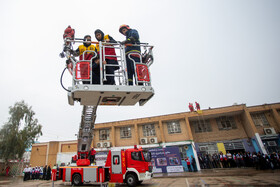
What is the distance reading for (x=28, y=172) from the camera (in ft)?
58.9

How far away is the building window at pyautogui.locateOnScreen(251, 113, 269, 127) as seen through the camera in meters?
21.2

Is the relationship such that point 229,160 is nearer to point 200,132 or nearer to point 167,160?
point 200,132

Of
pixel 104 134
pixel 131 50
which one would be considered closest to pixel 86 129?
pixel 131 50

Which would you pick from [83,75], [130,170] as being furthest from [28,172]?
[83,75]

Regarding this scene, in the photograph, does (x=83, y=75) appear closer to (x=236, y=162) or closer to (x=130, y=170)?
(x=130, y=170)

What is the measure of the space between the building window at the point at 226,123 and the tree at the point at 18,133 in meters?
30.2

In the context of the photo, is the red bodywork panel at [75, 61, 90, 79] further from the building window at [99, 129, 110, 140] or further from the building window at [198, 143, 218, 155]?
the building window at [198, 143, 218, 155]

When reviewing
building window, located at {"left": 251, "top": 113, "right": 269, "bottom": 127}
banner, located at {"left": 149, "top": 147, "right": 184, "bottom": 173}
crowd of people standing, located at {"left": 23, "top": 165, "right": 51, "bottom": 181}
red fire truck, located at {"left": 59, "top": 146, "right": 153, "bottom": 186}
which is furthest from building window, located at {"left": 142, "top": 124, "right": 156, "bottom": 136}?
building window, located at {"left": 251, "top": 113, "right": 269, "bottom": 127}

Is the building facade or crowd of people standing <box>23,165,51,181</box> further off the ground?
the building facade

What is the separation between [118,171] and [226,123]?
1801 cm

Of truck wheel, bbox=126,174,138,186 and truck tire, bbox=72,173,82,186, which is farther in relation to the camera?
truck tire, bbox=72,173,82,186

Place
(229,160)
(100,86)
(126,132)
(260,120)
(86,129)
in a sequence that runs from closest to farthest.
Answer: (100,86) → (86,129) → (229,160) → (260,120) → (126,132)

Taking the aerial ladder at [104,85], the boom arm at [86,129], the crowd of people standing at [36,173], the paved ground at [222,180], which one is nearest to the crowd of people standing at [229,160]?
the paved ground at [222,180]

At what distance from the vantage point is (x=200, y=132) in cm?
2278
